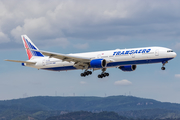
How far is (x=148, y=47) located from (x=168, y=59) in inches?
242

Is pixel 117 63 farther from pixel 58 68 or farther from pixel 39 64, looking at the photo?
pixel 39 64

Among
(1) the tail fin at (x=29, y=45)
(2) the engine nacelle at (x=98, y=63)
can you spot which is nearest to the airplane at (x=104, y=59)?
(2) the engine nacelle at (x=98, y=63)

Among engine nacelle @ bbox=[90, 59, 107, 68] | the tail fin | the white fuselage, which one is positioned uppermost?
the tail fin

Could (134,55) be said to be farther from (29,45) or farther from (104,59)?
(29,45)

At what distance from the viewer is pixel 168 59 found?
253 ft

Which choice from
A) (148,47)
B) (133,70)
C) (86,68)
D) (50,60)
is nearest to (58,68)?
(50,60)

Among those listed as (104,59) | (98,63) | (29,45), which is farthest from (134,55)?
(29,45)

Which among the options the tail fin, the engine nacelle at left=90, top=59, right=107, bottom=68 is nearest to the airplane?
the engine nacelle at left=90, top=59, right=107, bottom=68

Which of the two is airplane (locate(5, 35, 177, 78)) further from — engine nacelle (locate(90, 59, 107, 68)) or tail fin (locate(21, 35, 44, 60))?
tail fin (locate(21, 35, 44, 60))

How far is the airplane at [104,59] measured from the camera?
7775 cm

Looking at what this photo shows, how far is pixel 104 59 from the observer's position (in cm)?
8162

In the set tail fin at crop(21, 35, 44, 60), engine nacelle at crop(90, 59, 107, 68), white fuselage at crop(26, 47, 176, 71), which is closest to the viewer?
white fuselage at crop(26, 47, 176, 71)

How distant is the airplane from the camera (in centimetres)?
7775

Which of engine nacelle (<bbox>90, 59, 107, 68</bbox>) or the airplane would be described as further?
engine nacelle (<bbox>90, 59, 107, 68</bbox>)
